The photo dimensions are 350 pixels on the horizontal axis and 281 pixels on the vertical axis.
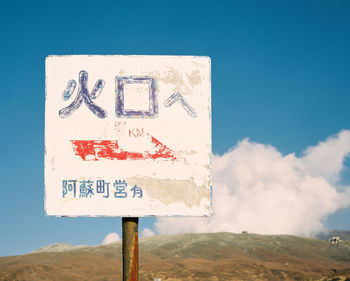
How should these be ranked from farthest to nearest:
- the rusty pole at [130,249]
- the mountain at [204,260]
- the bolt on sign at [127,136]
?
the mountain at [204,260] < the bolt on sign at [127,136] < the rusty pole at [130,249]

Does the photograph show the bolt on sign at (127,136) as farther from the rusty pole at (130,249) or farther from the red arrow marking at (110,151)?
the rusty pole at (130,249)

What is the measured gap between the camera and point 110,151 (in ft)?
17.1

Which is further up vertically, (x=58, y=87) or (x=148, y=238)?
(x=58, y=87)

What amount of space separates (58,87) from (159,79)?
1302 millimetres

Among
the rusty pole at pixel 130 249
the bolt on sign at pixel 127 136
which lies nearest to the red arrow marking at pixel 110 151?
the bolt on sign at pixel 127 136

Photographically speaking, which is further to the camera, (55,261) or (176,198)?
(55,261)

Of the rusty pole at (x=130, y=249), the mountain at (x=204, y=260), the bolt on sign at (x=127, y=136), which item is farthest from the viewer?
the mountain at (x=204, y=260)

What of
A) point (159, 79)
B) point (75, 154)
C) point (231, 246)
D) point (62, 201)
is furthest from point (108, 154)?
point (231, 246)

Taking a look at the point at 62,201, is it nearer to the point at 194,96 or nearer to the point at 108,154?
the point at 108,154

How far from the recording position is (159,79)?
5.35 meters

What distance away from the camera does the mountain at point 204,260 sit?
52219mm

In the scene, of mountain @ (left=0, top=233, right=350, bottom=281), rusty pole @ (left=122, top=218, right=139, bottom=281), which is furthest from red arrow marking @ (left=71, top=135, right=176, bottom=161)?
mountain @ (left=0, top=233, right=350, bottom=281)

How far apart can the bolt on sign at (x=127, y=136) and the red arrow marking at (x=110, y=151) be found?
1cm

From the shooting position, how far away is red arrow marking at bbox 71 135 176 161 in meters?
5.22
